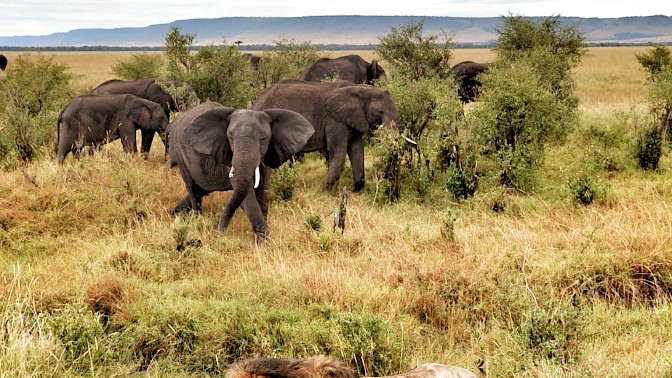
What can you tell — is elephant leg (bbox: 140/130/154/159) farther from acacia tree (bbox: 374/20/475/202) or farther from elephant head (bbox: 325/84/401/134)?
acacia tree (bbox: 374/20/475/202)

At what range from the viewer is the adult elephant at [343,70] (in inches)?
696

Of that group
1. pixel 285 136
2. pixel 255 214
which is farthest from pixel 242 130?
pixel 255 214

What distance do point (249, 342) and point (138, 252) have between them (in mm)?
2121

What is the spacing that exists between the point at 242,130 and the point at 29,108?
9.60 metres

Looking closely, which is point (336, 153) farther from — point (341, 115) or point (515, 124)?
point (515, 124)

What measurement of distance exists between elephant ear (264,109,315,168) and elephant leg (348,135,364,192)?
104 inches

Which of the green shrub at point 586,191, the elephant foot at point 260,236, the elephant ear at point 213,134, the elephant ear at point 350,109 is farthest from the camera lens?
the elephant ear at point 350,109

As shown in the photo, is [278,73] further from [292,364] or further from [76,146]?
[292,364]

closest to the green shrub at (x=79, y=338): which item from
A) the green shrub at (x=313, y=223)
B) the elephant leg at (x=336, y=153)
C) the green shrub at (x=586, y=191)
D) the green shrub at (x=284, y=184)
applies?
the green shrub at (x=313, y=223)

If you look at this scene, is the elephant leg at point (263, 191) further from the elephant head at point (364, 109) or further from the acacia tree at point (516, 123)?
the acacia tree at point (516, 123)

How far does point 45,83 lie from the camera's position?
640 inches

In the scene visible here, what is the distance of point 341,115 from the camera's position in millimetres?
10891

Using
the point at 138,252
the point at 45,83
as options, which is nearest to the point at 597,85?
the point at 45,83

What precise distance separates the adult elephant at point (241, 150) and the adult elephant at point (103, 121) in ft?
14.6
